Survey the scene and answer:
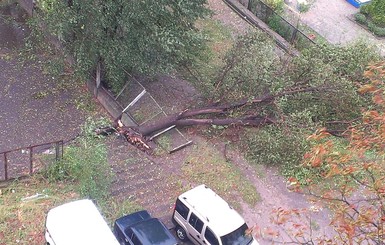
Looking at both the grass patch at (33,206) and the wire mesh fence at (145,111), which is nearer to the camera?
the grass patch at (33,206)

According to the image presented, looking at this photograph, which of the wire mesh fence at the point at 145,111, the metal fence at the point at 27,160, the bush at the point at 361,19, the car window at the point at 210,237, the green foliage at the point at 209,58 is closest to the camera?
the car window at the point at 210,237

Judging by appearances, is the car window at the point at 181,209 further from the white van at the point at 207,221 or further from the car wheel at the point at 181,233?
the car wheel at the point at 181,233

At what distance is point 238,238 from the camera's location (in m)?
12.0

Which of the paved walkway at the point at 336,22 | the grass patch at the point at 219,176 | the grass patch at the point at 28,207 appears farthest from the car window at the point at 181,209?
the paved walkway at the point at 336,22

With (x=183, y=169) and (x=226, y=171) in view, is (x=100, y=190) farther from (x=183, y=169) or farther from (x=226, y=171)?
(x=226, y=171)

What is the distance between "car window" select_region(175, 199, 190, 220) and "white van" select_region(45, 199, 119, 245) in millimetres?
2097

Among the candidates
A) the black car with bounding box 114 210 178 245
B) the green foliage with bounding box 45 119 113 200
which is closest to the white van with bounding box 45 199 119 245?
the black car with bounding box 114 210 178 245

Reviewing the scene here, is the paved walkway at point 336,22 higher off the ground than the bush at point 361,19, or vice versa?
the bush at point 361,19

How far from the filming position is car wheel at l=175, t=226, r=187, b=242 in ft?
41.7

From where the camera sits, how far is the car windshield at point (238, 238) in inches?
466

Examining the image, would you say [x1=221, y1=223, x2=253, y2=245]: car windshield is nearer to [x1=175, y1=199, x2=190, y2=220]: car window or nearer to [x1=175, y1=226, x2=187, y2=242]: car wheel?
[x1=175, y1=199, x2=190, y2=220]: car window

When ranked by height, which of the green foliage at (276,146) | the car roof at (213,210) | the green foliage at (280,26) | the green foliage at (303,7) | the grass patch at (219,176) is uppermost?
the green foliage at (303,7)

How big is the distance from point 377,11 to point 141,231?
18.6 metres

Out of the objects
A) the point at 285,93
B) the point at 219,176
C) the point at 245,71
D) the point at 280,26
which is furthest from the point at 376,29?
the point at 219,176
